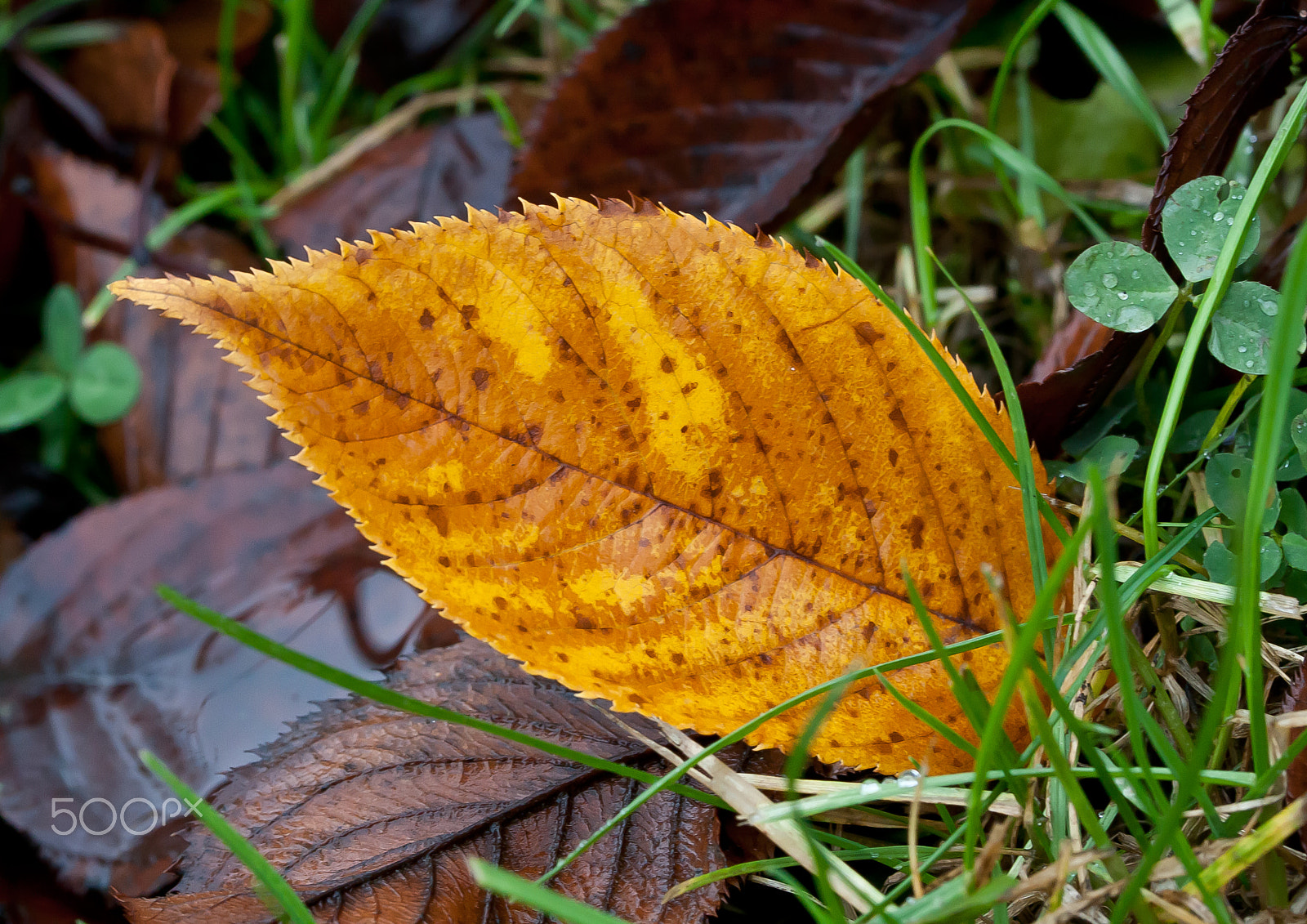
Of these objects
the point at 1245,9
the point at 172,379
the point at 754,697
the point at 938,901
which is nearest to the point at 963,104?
the point at 1245,9

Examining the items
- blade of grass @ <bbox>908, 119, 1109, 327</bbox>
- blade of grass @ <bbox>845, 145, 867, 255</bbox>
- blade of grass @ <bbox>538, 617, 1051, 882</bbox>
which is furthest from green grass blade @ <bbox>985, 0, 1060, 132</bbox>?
blade of grass @ <bbox>538, 617, 1051, 882</bbox>

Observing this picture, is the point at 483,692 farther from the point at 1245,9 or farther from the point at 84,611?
the point at 1245,9

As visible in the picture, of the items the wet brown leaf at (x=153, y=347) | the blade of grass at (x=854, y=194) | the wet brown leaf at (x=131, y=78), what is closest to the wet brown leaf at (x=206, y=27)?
the wet brown leaf at (x=131, y=78)

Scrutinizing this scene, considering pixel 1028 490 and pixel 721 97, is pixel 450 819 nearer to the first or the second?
pixel 1028 490

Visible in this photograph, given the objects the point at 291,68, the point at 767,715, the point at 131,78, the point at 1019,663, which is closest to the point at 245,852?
the point at 767,715

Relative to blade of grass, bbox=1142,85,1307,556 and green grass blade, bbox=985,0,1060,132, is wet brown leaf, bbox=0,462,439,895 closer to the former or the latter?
blade of grass, bbox=1142,85,1307,556
